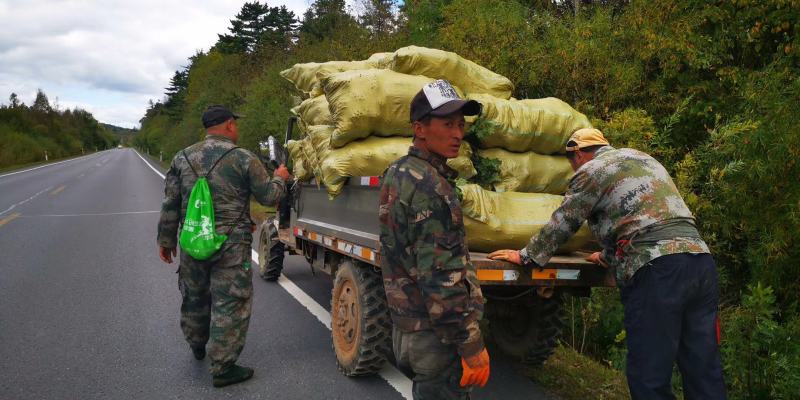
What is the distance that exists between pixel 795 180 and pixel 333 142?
13.1 ft

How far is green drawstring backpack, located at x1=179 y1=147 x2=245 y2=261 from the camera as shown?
372 cm

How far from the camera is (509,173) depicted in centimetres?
408

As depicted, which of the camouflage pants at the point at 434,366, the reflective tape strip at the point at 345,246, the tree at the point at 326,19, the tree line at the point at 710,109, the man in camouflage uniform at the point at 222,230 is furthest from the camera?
the tree at the point at 326,19

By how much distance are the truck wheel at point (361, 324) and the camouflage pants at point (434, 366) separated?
1507 mm

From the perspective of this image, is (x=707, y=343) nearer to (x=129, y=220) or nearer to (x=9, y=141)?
(x=129, y=220)

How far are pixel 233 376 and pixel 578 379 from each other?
2.45 m

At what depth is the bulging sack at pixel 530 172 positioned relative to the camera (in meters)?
4.05

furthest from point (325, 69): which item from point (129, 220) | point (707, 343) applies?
point (129, 220)

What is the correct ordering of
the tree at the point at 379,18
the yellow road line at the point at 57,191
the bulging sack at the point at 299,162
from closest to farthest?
the bulging sack at the point at 299,162
the tree at the point at 379,18
the yellow road line at the point at 57,191

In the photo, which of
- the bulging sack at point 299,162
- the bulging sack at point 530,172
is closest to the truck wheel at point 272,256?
the bulging sack at point 299,162

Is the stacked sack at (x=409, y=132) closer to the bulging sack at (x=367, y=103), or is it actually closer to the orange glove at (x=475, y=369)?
the bulging sack at (x=367, y=103)

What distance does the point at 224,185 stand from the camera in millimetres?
3859

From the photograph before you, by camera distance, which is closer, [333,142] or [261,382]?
[261,382]

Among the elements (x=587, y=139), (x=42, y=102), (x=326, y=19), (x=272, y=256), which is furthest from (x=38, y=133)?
(x=587, y=139)
